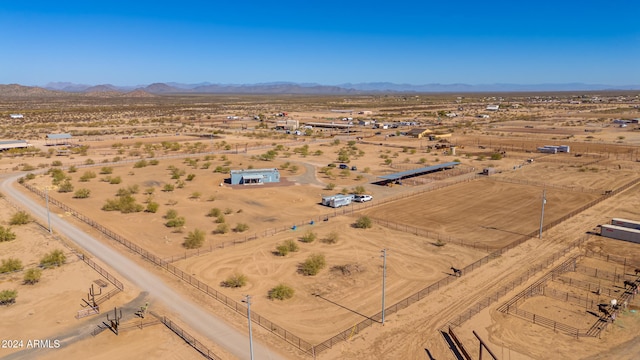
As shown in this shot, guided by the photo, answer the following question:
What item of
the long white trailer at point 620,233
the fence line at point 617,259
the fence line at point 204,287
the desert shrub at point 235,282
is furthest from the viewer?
the long white trailer at point 620,233

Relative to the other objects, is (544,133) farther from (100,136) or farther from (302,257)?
(100,136)

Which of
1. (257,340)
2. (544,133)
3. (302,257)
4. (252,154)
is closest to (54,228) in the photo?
(302,257)

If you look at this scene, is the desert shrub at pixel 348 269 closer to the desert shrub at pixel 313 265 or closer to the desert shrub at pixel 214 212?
the desert shrub at pixel 313 265

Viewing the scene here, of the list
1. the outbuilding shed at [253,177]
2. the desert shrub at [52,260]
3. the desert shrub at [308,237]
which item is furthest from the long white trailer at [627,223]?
the desert shrub at [52,260]

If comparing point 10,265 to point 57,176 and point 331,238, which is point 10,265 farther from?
point 57,176

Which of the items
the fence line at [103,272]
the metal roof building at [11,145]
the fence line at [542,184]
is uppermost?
the metal roof building at [11,145]

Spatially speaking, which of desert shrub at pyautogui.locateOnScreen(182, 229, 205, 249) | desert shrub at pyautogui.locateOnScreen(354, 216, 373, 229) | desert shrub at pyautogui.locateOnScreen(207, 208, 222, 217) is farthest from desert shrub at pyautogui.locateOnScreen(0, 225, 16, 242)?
desert shrub at pyautogui.locateOnScreen(354, 216, 373, 229)
